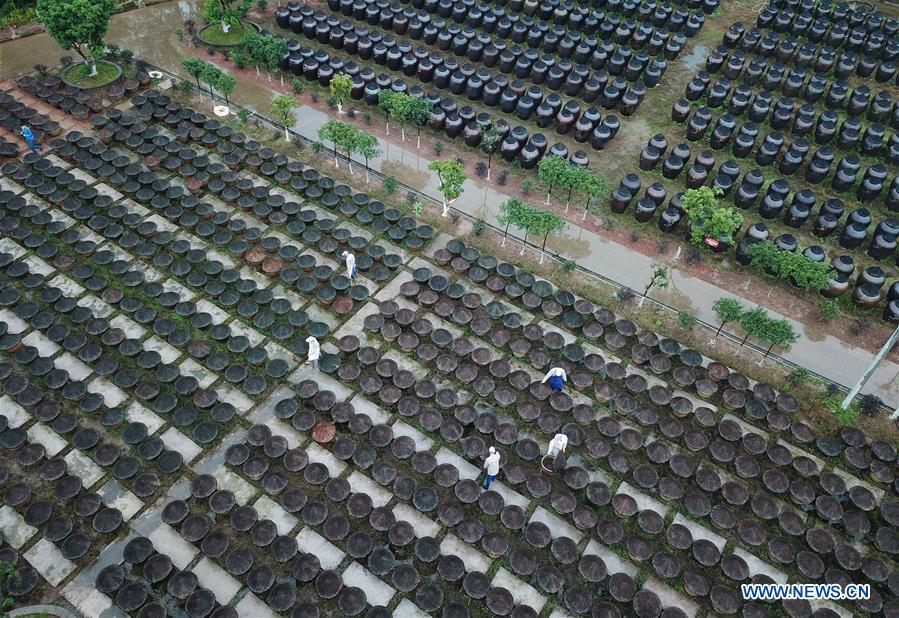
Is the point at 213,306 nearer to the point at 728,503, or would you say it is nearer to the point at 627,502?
the point at 627,502

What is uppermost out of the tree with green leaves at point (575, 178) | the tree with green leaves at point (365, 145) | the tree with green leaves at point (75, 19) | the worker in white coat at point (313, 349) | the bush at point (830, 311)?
the tree with green leaves at point (75, 19)

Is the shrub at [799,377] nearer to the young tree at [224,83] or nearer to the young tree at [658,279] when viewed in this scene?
the young tree at [658,279]

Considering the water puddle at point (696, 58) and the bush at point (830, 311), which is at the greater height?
the water puddle at point (696, 58)

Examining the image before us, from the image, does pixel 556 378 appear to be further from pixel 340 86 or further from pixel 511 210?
pixel 340 86

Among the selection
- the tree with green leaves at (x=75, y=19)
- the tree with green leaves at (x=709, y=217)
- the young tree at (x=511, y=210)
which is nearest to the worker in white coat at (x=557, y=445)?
the young tree at (x=511, y=210)

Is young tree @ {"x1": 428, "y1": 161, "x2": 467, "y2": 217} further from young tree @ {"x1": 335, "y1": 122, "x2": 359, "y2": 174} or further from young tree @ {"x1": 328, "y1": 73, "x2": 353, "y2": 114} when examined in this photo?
young tree @ {"x1": 328, "y1": 73, "x2": 353, "y2": 114}

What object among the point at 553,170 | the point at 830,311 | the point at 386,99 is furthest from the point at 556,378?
the point at 386,99

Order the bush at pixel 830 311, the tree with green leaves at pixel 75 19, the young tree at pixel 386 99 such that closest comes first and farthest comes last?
the bush at pixel 830 311
the tree with green leaves at pixel 75 19
the young tree at pixel 386 99
